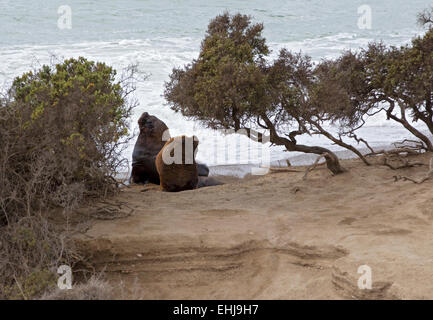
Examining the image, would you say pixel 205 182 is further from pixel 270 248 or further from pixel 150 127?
pixel 270 248

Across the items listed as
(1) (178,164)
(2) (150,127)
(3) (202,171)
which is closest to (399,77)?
(1) (178,164)

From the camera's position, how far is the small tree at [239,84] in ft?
27.0

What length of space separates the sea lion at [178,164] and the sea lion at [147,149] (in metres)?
0.90

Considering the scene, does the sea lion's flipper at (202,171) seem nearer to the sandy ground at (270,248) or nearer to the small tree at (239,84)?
the small tree at (239,84)

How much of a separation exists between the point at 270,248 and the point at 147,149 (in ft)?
18.1

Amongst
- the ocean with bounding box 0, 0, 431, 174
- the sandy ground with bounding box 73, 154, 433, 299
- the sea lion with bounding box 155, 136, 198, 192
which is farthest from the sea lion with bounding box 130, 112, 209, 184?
the ocean with bounding box 0, 0, 431, 174

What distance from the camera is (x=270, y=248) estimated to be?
6195mm

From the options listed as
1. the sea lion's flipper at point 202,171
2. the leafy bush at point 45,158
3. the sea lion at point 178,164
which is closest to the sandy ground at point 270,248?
the leafy bush at point 45,158

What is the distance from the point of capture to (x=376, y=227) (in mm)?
6457

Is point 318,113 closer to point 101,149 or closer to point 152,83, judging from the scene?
point 101,149

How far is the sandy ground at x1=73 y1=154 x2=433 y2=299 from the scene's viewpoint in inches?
202

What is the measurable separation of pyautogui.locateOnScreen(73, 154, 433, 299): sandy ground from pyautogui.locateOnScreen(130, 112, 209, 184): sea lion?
10.9ft

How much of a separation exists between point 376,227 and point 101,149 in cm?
365

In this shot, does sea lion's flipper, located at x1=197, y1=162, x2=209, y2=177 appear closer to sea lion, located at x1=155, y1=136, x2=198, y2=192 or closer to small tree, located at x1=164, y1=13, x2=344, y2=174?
sea lion, located at x1=155, y1=136, x2=198, y2=192
